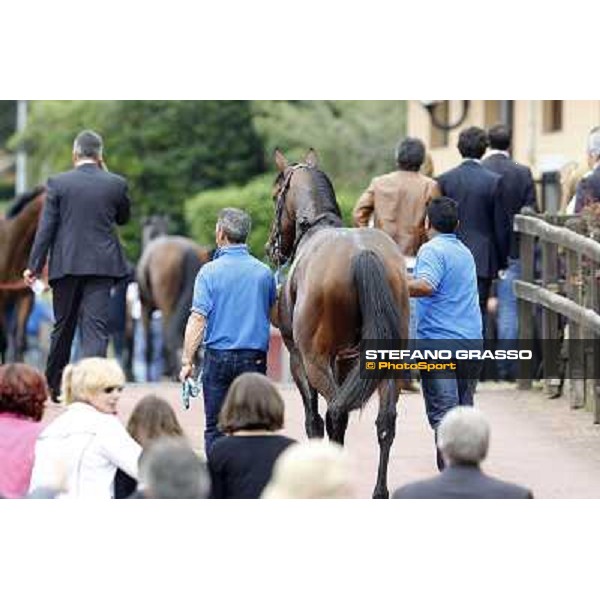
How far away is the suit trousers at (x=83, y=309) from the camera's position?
54.0 feet

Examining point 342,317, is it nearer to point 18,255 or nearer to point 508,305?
point 508,305

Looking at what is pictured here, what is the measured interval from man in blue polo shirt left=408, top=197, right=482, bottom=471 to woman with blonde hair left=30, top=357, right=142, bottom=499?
2807mm

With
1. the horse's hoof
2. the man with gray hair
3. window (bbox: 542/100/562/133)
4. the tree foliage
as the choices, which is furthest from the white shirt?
the tree foliage

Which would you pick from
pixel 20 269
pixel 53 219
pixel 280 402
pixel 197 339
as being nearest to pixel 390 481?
pixel 197 339

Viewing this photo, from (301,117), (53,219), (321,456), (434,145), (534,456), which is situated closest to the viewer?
(321,456)

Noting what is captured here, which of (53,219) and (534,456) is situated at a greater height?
(53,219)

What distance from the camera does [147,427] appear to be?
1149 cm

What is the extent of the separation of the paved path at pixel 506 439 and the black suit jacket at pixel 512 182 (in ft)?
4.74

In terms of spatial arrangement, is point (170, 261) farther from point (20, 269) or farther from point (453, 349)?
point (453, 349)

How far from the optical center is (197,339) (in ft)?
44.9

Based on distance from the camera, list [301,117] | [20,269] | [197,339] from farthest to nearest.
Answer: [301,117] → [20,269] → [197,339]

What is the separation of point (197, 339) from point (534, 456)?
2.67 m

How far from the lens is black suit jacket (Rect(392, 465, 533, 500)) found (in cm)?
1045

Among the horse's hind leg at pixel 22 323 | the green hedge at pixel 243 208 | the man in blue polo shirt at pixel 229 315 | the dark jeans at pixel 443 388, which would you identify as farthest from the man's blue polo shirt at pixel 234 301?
the green hedge at pixel 243 208
